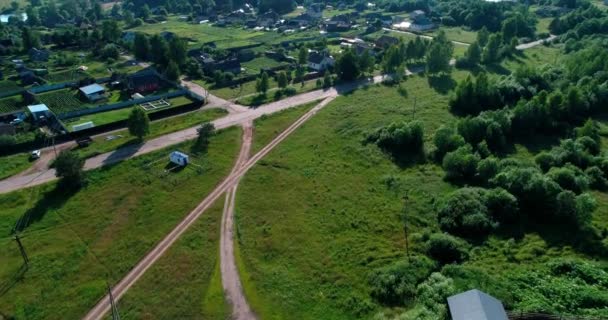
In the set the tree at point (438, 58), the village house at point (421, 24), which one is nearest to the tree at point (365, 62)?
the tree at point (438, 58)

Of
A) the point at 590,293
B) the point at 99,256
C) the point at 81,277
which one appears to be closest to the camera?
the point at 590,293

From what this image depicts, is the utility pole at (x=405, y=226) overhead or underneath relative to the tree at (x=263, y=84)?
underneath

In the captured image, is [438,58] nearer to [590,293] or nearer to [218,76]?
[218,76]

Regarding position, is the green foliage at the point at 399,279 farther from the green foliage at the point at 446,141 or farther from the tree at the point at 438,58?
the tree at the point at 438,58

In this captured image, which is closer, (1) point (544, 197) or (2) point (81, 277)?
(2) point (81, 277)

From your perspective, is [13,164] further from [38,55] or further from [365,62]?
[365,62]

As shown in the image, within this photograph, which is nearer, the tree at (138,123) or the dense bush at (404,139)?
the dense bush at (404,139)

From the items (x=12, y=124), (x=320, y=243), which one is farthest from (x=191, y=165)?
(x=12, y=124)
